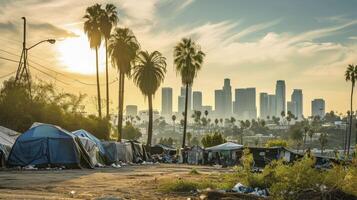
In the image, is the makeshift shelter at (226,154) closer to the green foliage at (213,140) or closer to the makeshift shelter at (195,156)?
the makeshift shelter at (195,156)

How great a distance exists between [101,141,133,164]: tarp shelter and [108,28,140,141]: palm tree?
1520 cm

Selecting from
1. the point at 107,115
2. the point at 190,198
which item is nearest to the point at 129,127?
the point at 107,115

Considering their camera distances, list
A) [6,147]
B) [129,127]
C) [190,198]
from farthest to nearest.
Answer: [129,127] < [6,147] < [190,198]

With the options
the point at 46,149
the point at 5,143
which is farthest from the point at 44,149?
the point at 5,143

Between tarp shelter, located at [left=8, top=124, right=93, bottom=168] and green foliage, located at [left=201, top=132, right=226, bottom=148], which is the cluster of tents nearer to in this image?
tarp shelter, located at [left=8, top=124, right=93, bottom=168]

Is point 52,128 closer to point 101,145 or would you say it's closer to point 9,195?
point 101,145

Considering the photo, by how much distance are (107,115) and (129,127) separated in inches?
2672

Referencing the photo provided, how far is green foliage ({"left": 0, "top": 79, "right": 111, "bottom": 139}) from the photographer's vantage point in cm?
4559

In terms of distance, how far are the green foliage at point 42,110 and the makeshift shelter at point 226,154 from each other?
591 inches

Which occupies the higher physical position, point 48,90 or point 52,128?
point 48,90

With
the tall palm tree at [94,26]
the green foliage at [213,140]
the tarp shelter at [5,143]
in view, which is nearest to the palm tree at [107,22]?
the tall palm tree at [94,26]

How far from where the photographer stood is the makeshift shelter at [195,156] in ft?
167

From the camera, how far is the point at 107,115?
6231 centimetres

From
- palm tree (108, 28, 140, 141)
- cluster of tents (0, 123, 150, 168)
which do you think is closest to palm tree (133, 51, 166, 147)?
palm tree (108, 28, 140, 141)
